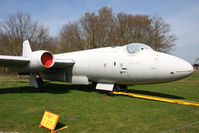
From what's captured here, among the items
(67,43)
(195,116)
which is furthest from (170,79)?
(67,43)

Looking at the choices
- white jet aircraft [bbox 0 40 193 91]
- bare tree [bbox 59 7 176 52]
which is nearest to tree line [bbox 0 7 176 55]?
bare tree [bbox 59 7 176 52]

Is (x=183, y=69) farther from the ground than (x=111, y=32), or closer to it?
closer to it

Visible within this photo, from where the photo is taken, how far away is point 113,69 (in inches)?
312

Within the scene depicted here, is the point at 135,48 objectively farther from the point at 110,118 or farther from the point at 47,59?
the point at 47,59

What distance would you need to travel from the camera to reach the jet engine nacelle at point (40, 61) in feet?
27.3

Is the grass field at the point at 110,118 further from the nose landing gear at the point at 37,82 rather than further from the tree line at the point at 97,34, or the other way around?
the tree line at the point at 97,34

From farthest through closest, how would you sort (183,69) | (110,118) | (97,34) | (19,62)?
(97,34) → (19,62) → (183,69) → (110,118)

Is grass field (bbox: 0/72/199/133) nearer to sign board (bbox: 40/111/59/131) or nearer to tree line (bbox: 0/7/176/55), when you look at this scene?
sign board (bbox: 40/111/59/131)

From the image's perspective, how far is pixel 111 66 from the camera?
7996 mm

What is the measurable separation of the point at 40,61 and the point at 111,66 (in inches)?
142

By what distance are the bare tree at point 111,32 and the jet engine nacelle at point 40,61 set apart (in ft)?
54.5

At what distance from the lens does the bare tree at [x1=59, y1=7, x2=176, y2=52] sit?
2544 cm

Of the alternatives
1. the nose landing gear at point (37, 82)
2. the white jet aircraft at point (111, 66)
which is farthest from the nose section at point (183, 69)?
the nose landing gear at point (37, 82)

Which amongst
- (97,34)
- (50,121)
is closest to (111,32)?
(97,34)
